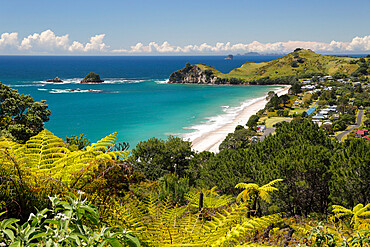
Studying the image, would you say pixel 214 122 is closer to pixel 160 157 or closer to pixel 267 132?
pixel 267 132

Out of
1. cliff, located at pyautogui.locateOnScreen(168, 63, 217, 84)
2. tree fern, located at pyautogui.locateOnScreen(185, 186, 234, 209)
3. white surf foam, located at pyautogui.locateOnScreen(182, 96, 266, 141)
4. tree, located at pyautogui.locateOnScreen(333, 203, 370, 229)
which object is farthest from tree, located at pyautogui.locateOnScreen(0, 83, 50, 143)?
cliff, located at pyautogui.locateOnScreen(168, 63, 217, 84)

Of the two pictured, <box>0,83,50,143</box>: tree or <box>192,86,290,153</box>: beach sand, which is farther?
<box>192,86,290,153</box>: beach sand

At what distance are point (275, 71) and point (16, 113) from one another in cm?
11835

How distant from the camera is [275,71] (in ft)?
413

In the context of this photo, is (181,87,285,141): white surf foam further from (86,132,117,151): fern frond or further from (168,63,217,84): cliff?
(168,63,217,84): cliff

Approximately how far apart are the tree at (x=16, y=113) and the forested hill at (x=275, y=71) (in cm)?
9665

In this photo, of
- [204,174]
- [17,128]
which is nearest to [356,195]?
[204,174]

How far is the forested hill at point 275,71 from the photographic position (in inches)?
4459

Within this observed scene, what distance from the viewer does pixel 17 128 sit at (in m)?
20.4

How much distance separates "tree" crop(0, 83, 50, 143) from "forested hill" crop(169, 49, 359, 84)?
317ft

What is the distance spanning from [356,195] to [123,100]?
69201mm

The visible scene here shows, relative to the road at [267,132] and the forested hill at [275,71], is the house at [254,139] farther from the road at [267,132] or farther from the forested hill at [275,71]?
the forested hill at [275,71]

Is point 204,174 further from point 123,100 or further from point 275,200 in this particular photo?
point 123,100

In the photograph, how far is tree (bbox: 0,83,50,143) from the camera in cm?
2071
